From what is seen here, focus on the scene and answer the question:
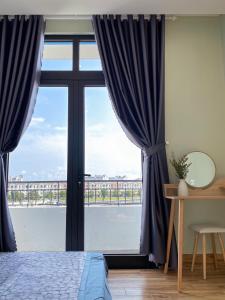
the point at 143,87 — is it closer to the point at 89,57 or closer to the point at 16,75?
the point at 89,57

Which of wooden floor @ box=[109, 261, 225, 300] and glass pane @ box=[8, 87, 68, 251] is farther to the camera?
glass pane @ box=[8, 87, 68, 251]

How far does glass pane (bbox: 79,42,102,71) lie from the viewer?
11.1 feet

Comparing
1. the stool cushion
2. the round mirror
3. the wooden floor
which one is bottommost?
the wooden floor

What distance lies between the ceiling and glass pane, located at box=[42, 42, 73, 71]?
15.6 inches

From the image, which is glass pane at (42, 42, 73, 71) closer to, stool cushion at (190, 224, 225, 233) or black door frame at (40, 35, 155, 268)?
black door frame at (40, 35, 155, 268)

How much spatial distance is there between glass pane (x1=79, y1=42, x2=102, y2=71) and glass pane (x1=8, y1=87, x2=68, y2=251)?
14.8 inches

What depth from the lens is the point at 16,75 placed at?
10.3 feet

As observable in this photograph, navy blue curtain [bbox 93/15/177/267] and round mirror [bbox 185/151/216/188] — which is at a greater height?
navy blue curtain [bbox 93/15/177/267]

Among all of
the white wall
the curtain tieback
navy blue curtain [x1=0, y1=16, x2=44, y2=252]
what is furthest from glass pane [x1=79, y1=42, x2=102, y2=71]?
the curtain tieback

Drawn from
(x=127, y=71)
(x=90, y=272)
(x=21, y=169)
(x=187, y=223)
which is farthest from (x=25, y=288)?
(x=127, y=71)

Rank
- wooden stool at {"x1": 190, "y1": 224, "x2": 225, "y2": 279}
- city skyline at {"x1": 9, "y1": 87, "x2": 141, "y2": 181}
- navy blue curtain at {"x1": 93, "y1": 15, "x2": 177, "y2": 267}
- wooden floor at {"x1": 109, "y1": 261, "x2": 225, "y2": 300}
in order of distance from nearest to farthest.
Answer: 1. wooden floor at {"x1": 109, "y1": 261, "x2": 225, "y2": 300}
2. wooden stool at {"x1": 190, "y1": 224, "x2": 225, "y2": 279}
3. navy blue curtain at {"x1": 93, "y1": 15, "x2": 177, "y2": 267}
4. city skyline at {"x1": 9, "y1": 87, "x2": 141, "y2": 181}

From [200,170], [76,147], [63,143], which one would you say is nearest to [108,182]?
[76,147]

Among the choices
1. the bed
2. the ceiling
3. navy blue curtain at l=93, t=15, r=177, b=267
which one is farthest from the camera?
navy blue curtain at l=93, t=15, r=177, b=267

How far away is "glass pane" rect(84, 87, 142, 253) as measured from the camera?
3.26 m
